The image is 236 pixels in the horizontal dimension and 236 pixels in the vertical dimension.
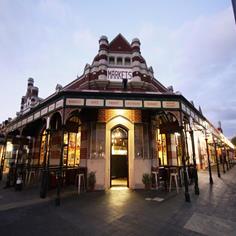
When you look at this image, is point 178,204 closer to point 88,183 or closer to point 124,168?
point 88,183

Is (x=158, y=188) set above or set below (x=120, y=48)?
below

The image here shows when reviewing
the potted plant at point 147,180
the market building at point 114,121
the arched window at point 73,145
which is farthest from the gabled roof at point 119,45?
the potted plant at point 147,180

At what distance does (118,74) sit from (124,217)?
8.15 m

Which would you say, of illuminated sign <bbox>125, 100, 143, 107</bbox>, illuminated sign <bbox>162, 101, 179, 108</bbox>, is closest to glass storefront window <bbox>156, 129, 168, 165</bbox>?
illuminated sign <bbox>162, 101, 179, 108</bbox>

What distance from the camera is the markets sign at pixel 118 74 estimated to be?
1036cm

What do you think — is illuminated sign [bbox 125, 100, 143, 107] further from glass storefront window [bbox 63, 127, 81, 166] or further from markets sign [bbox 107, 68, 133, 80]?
glass storefront window [bbox 63, 127, 81, 166]

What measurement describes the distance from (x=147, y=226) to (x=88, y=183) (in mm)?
4695

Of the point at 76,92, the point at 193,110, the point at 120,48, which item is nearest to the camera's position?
the point at 76,92

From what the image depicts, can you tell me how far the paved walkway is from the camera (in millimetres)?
3637

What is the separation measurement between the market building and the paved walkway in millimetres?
1399

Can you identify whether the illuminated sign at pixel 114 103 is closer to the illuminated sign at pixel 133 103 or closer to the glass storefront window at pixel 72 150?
the illuminated sign at pixel 133 103

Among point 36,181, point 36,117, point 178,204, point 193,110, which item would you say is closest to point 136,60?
point 193,110

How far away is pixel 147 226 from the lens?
3848 mm

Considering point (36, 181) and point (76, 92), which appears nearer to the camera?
point (76, 92)
